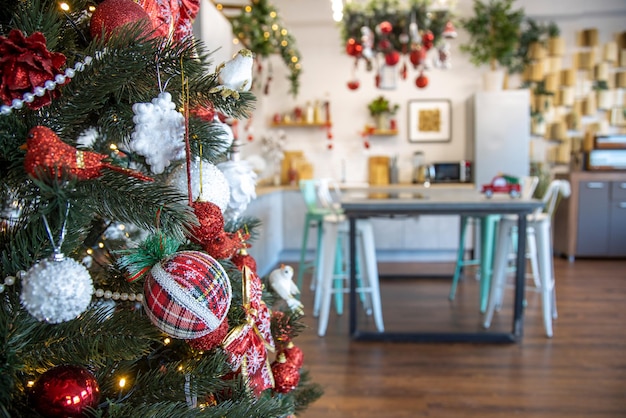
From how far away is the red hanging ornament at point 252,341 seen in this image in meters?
0.72

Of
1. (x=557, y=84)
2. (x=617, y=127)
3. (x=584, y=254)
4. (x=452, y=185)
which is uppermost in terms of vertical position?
(x=557, y=84)

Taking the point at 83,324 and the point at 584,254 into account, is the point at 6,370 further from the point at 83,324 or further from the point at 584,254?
the point at 584,254

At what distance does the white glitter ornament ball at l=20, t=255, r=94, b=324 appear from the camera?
18.7 inches

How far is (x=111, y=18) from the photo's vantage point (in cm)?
60

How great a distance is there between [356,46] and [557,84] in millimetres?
2743

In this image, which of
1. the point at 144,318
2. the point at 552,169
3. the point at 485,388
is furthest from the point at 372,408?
the point at 552,169

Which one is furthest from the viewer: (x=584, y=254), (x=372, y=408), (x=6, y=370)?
(x=584, y=254)

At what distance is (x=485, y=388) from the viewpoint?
2.23 m

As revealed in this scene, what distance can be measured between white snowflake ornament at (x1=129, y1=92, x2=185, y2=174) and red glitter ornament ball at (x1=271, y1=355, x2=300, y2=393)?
439mm

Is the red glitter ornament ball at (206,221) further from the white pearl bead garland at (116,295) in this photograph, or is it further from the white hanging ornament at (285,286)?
the white hanging ornament at (285,286)

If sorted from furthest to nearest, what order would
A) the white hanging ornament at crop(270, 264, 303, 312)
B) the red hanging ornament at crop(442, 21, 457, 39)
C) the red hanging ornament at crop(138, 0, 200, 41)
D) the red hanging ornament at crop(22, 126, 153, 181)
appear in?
1. the red hanging ornament at crop(442, 21, 457, 39)
2. the white hanging ornament at crop(270, 264, 303, 312)
3. the red hanging ornament at crop(138, 0, 200, 41)
4. the red hanging ornament at crop(22, 126, 153, 181)

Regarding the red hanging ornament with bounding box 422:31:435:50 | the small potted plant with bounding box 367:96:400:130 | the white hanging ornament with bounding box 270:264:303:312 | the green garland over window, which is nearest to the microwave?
the small potted plant with bounding box 367:96:400:130

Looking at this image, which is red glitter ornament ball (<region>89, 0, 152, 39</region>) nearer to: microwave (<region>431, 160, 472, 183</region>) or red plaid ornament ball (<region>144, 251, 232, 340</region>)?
red plaid ornament ball (<region>144, 251, 232, 340</region>)

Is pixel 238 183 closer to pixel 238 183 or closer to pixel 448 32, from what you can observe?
pixel 238 183
